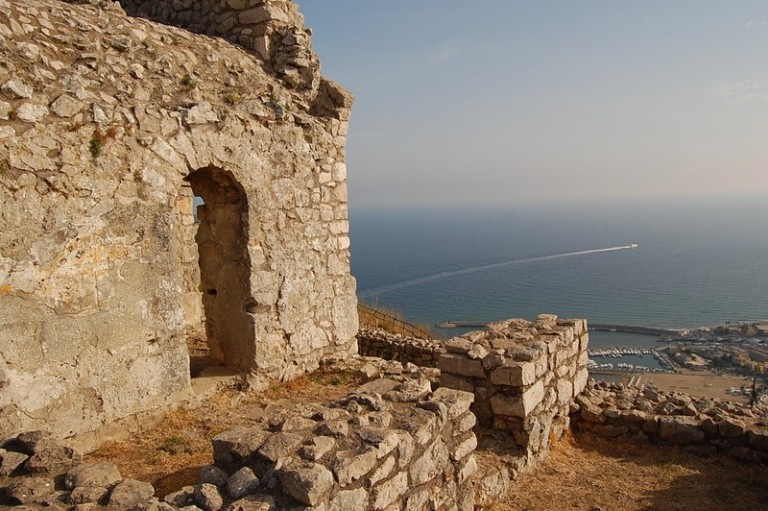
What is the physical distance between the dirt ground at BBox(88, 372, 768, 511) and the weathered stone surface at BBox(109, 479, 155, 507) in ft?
3.02

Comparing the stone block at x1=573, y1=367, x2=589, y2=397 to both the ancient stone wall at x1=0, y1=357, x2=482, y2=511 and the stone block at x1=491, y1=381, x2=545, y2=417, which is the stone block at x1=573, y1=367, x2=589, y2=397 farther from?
the ancient stone wall at x1=0, y1=357, x2=482, y2=511

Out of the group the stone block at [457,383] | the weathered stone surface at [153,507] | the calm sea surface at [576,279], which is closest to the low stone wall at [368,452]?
the weathered stone surface at [153,507]

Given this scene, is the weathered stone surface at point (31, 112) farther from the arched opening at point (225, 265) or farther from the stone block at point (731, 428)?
the stone block at point (731, 428)

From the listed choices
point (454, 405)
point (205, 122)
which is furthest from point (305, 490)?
point (205, 122)

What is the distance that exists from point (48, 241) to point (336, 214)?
383 centimetres

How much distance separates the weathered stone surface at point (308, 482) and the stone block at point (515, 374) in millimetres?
3081

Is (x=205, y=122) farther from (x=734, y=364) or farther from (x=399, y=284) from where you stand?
(x=399, y=284)

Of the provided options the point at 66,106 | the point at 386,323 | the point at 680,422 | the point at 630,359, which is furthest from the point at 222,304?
the point at 630,359

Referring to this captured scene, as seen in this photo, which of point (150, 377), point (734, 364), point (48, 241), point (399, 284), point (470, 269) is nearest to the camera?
point (48, 241)

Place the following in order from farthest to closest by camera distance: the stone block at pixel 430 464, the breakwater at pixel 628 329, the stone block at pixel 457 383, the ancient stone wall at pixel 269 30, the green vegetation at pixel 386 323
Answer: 1. the breakwater at pixel 628 329
2. the green vegetation at pixel 386 323
3. the ancient stone wall at pixel 269 30
4. the stone block at pixel 457 383
5. the stone block at pixel 430 464

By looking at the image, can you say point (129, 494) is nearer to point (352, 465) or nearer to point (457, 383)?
point (352, 465)

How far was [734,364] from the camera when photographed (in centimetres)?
3083

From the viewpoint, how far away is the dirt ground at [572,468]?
4.90 metres

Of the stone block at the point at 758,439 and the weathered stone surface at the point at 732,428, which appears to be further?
the weathered stone surface at the point at 732,428
